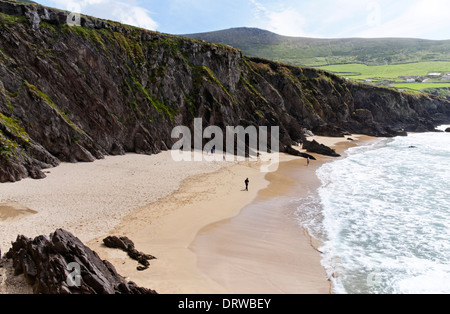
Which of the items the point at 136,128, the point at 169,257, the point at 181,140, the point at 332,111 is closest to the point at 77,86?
the point at 136,128

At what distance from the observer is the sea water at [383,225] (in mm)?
15016

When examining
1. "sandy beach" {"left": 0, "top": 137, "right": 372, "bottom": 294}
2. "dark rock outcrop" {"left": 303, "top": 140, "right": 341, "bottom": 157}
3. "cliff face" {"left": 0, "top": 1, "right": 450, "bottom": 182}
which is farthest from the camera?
"dark rock outcrop" {"left": 303, "top": 140, "right": 341, "bottom": 157}

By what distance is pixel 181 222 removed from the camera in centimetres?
2066

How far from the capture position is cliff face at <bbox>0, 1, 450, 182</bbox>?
1210 inches

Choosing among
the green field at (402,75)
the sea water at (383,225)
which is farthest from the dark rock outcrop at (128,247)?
the green field at (402,75)

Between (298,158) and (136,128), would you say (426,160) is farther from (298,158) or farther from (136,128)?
(136,128)

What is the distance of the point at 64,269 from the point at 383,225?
21.4 metres

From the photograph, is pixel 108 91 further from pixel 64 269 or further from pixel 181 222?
pixel 64 269

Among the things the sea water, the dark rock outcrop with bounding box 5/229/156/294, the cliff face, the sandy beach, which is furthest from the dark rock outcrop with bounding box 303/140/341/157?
the dark rock outcrop with bounding box 5/229/156/294

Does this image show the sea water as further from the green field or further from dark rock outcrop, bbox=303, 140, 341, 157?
the green field

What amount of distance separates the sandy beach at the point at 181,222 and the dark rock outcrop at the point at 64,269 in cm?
187

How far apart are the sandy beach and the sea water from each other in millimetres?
1721

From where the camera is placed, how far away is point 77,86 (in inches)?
1447

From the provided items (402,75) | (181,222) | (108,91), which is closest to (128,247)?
(181,222)
